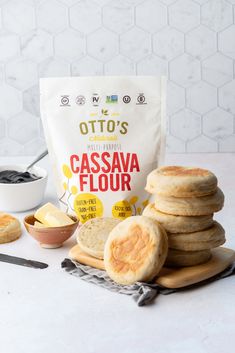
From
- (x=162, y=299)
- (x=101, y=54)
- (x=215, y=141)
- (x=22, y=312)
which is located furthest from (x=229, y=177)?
(x=22, y=312)

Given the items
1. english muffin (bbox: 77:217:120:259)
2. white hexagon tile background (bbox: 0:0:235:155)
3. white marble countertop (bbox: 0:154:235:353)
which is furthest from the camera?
white hexagon tile background (bbox: 0:0:235:155)

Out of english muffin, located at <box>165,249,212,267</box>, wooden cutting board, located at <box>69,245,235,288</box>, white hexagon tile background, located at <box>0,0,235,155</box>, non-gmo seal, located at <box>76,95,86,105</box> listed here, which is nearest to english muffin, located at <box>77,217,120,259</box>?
wooden cutting board, located at <box>69,245,235,288</box>

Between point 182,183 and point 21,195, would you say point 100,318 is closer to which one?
point 182,183

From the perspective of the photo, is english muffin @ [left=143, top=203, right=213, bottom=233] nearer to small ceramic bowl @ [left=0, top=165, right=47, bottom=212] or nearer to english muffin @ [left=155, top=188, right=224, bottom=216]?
english muffin @ [left=155, top=188, right=224, bottom=216]

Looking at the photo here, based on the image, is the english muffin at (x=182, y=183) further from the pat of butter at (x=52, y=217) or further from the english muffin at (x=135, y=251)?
the pat of butter at (x=52, y=217)

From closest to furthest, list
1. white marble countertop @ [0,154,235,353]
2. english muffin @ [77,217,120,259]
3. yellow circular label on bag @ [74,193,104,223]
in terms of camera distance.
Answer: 1. white marble countertop @ [0,154,235,353]
2. english muffin @ [77,217,120,259]
3. yellow circular label on bag @ [74,193,104,223]

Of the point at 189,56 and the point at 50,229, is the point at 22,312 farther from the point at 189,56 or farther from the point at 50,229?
the point at 189,56

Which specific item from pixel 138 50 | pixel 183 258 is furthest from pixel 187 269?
pixel 138 50

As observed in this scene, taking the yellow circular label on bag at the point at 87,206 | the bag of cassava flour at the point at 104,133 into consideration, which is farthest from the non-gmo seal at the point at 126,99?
the yellow circular label on bag at the point at 87,206
